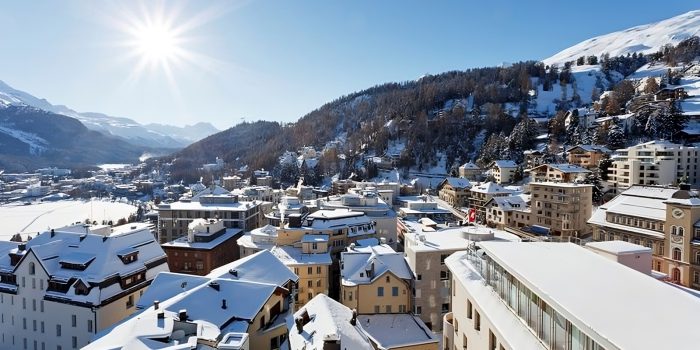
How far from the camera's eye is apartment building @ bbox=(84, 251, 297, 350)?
1639 centimetres

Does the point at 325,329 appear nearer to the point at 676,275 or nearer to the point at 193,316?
the point at 193,316

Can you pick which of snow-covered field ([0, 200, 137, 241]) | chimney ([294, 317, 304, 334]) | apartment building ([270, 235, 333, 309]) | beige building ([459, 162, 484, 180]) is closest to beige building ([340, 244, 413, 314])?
apartment building ([270, 235, 333, 309])

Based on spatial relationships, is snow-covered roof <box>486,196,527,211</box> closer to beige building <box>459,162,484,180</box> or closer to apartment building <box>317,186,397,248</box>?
apartment building <box>317,186,397,248</box>

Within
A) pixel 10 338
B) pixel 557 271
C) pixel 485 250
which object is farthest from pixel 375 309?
→ pixel 10 338

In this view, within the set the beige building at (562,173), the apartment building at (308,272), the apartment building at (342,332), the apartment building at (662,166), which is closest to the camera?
the apartment building at (342,332)

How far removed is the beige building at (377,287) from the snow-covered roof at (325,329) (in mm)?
10608

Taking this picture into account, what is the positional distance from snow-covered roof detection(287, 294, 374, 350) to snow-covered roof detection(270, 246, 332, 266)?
16.9 meters

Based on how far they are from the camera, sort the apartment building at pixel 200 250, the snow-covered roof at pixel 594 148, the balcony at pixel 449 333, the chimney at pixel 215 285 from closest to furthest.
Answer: the balcony at pixel 449 333
the chimney at pixel 215 285
the apartment building at pixel 200 250
the snow-covered roof at pixel 594 148

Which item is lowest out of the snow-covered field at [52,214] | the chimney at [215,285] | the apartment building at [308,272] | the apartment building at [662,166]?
the snow-covered field at [52,214]

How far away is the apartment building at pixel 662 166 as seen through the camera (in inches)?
2549

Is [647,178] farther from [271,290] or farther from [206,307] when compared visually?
[206,307]

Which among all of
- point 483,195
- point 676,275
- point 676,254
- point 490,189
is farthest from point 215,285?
point 490,189

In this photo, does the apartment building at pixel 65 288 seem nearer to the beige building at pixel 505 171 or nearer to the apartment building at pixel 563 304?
the apartment building at pixel 563 304

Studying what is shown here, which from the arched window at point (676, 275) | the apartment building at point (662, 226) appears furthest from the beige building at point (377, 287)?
the arched window at point (676, 275)
